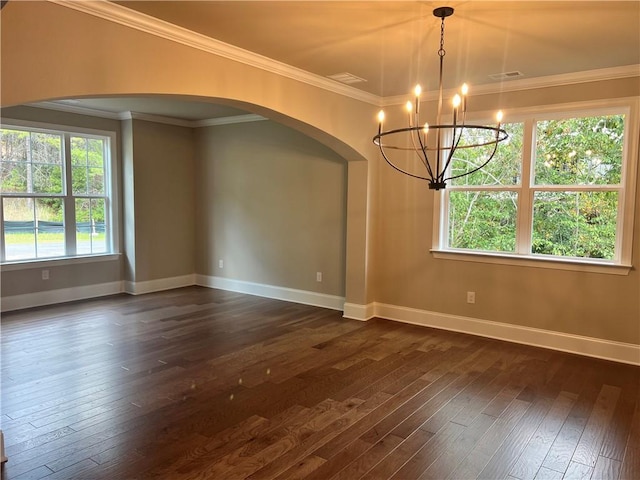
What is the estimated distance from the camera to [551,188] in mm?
4324

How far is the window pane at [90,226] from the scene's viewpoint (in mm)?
6195

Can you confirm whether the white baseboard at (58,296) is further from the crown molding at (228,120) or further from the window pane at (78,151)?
the crown molding at (228,120)

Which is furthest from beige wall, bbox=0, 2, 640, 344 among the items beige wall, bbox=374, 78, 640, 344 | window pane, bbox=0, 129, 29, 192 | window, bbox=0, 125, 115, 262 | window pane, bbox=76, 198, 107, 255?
window pane, bbox=0, 129, 29, 192

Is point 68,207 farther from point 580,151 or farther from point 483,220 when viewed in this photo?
point 580,151

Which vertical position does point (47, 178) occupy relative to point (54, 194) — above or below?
above

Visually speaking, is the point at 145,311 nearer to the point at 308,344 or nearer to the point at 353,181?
the point at 308,344

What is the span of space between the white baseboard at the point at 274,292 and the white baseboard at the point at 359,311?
34 cm

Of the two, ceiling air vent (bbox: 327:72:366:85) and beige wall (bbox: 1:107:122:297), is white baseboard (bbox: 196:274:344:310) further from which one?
ceiling air vent (bbox: 327:72:366:85)

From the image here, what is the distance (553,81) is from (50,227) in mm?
6076

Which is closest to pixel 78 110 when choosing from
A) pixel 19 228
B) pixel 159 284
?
pixel 19 228

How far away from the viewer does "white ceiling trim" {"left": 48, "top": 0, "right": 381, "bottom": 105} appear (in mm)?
2717

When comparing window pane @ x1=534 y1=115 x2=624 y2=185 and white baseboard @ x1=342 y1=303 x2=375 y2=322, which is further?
white baseboard @ x1=342 y1=303 x2=375 y2=322

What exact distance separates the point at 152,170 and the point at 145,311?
2.24m

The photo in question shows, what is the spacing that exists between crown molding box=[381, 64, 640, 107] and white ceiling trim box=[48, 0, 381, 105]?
1.34m
